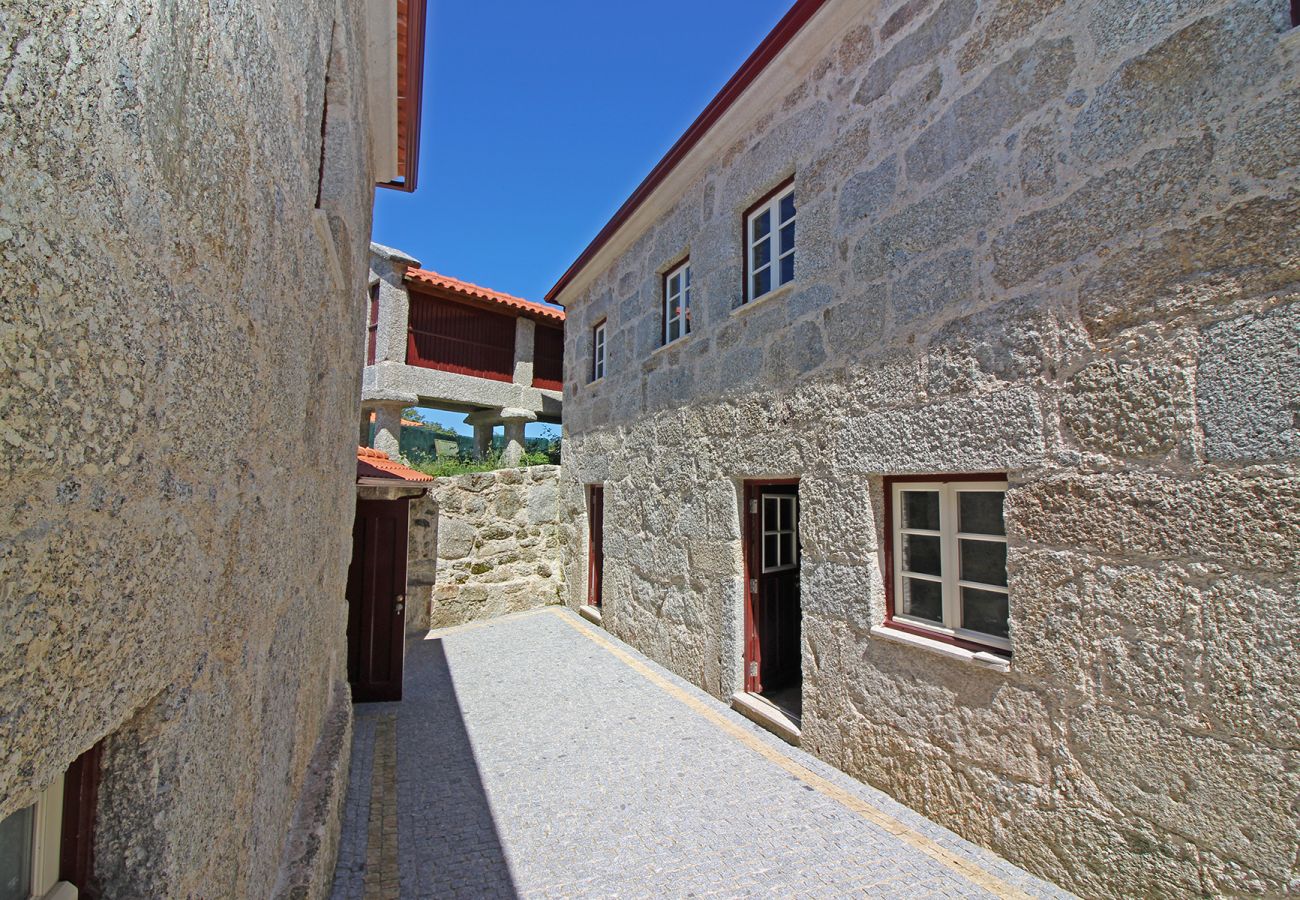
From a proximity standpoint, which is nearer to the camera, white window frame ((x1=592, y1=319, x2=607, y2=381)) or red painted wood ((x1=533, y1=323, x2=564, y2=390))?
white window frame ((x1=592, y1=319, x2=607, y2=381))

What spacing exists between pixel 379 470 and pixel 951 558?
5.07 m

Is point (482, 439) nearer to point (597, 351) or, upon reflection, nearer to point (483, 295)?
point (483, 295)

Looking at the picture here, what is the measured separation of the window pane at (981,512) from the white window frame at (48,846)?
348 centimetres

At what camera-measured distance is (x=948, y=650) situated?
318 centimetres

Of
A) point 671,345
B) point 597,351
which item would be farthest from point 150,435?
point 597,351

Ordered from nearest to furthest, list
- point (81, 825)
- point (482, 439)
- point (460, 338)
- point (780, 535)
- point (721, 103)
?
point (81, 825)
point (721, 103)
point (780, 535)
point (460, 338)
point (482, 439)

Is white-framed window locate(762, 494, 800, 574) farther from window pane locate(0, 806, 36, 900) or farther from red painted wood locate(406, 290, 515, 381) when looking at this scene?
red painted wood locate(406, 290, 515, 381)

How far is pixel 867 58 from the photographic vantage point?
3863 mm

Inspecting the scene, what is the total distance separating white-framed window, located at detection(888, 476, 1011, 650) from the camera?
125 inches

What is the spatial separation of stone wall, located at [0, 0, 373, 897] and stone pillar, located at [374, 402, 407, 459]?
9.80 meters

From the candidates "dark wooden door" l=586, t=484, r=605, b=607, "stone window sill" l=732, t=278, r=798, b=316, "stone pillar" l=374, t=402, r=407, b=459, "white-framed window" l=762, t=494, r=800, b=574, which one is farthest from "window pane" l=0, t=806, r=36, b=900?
"stone pillar" l=374, t=402, r=407, b=459

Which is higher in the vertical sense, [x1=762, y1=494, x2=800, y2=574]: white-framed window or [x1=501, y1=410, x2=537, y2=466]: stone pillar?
[x1=501, y1=410, x2=537, y2=466]: stone pillar

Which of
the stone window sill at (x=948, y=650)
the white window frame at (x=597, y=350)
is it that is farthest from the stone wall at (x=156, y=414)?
the white window frame at (x=597, y=350)

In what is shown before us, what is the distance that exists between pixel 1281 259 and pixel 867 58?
2.63m
